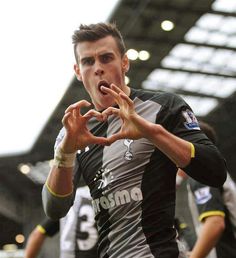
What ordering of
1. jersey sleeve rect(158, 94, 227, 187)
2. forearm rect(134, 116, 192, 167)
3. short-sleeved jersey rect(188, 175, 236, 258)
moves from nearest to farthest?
forearm rect(134, 116, 192, 167), jersey sleeve rect(158, 94, 227, 187), short-sleeved jersey rect(188, 175, 236, 258)

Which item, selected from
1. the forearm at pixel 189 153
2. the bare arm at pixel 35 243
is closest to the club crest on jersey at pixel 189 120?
the forearm at pixel 189 153

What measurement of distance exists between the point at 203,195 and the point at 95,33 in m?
1.70

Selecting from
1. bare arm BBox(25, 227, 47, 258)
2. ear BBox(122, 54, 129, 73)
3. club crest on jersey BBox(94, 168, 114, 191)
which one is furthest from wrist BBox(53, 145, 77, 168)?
bare arm BBox(25, 227, 47, 258)

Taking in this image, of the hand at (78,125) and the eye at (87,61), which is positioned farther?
the eye at (87,61)

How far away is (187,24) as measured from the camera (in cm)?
1428

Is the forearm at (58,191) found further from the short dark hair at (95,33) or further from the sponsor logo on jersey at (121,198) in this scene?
the short dark hair at (95,33)

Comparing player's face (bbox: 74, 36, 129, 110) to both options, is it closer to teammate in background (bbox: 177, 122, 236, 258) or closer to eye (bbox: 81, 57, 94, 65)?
eye (bbox: 81, 57, 94, 65)

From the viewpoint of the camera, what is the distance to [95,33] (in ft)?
7.84

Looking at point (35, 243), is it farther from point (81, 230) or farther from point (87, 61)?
point (87, 61)

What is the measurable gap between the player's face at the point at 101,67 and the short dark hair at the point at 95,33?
0.06 feet

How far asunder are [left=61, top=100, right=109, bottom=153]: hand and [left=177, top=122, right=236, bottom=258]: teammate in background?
5.55 feet

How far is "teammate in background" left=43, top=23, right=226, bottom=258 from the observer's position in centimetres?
193

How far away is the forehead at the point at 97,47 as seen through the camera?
233cm

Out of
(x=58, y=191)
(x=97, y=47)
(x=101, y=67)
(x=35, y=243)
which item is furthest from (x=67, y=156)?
(x=35, y=243)
